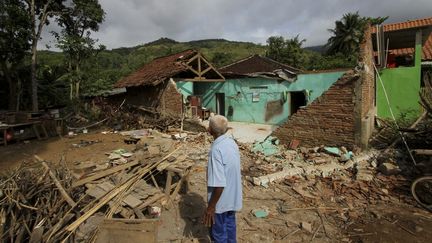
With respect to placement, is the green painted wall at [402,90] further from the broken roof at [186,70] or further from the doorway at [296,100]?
the broken roof at [186,70]

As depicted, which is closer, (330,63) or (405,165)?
(405,165)

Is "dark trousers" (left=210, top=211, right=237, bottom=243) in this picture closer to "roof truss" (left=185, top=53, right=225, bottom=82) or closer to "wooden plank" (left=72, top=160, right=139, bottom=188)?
"wooden plank" (left=72, top=160, right=139, bottom=188)

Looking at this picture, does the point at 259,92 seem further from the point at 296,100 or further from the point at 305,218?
the point at 305,218

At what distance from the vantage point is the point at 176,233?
14.7ft

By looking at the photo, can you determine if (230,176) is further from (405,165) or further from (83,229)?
(405,165)

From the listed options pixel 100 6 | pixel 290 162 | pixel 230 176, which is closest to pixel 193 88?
pixel 100 6

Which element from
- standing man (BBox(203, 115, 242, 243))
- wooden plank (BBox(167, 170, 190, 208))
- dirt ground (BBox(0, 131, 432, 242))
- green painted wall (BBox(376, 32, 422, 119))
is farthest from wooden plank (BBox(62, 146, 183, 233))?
green painted wall (BBox(376, 32, 422, 119))

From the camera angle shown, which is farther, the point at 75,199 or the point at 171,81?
the point at 171,81

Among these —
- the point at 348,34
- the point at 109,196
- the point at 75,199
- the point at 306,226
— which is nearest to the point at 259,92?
the point at 306,226

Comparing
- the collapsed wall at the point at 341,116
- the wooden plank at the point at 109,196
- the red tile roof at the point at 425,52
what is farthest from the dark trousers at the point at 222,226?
the red tile roof at the point at 425,52

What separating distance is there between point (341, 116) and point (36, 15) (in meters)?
19.2

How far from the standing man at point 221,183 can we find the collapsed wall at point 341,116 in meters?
6.96

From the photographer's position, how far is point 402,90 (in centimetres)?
1298

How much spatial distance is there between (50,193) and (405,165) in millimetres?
8325
